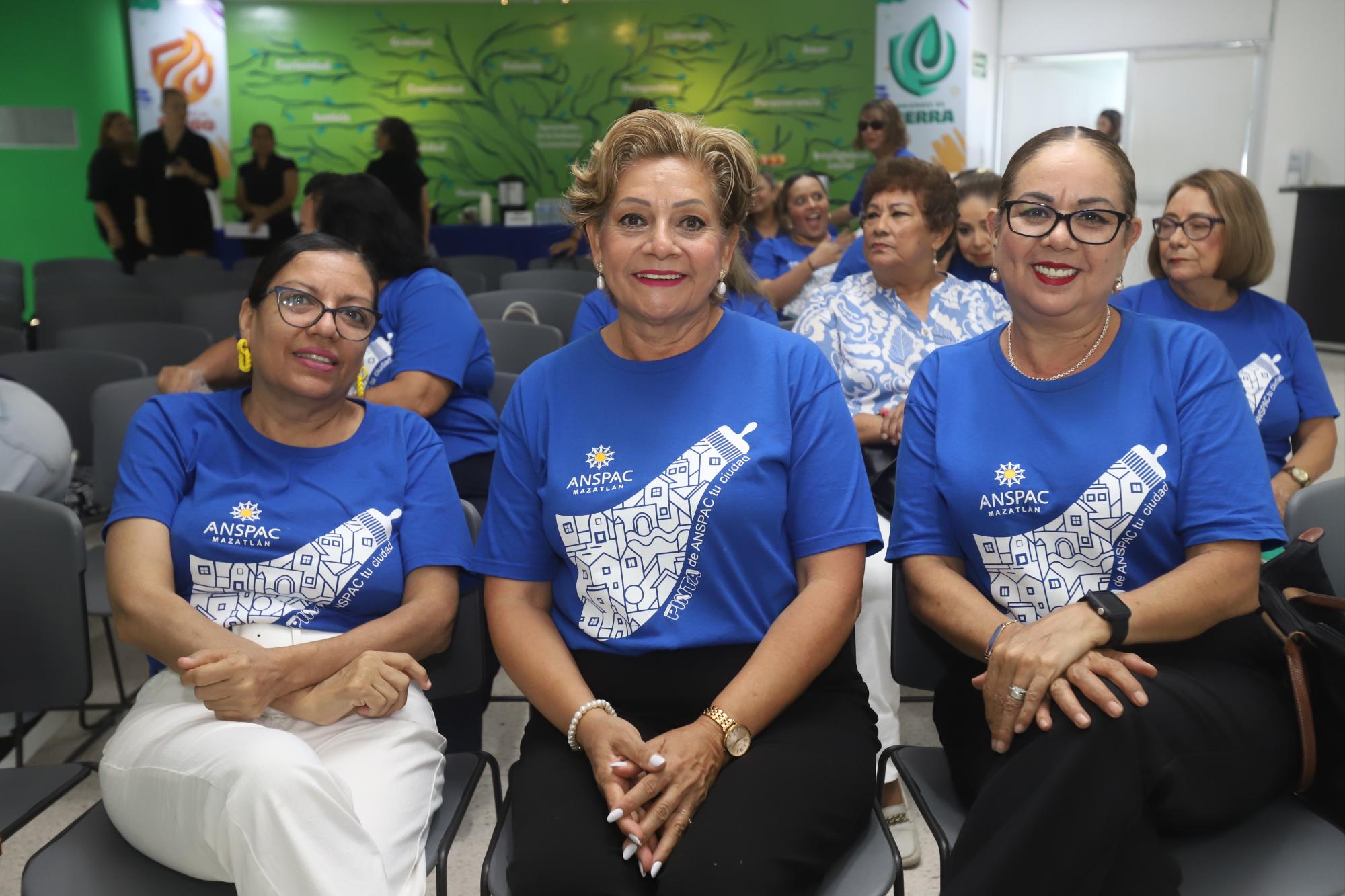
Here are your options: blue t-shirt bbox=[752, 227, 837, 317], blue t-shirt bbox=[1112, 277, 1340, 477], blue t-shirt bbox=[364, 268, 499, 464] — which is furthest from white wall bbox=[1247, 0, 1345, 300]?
blue t-shirt bbox=[364, 268, 499, 464]

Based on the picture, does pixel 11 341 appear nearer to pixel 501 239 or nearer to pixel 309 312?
pixel 309 312

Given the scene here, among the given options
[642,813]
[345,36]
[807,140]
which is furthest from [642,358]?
[345,36]

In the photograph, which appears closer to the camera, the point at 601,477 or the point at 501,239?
the point at 601,477

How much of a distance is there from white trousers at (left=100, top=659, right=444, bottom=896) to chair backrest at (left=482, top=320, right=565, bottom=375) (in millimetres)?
2181

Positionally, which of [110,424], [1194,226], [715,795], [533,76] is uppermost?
[533,76]

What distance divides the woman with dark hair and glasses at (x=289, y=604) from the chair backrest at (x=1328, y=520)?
4.83 ft

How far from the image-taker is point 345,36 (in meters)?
11.7

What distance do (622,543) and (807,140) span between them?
10.8m

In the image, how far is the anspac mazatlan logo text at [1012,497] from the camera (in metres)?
1.65

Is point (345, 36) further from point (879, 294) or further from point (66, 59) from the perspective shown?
point (879, 294)

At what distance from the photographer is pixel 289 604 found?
1.82m

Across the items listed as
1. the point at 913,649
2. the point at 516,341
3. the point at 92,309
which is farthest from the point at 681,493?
the point at 92,309

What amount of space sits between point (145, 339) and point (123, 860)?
293 centimetres

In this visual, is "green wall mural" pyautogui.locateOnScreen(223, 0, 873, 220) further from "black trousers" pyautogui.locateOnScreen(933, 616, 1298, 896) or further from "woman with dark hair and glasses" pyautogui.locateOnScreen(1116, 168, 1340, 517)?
"black trousers" pyautogui.locateOnScreen(933, 616, 1298, 896)
